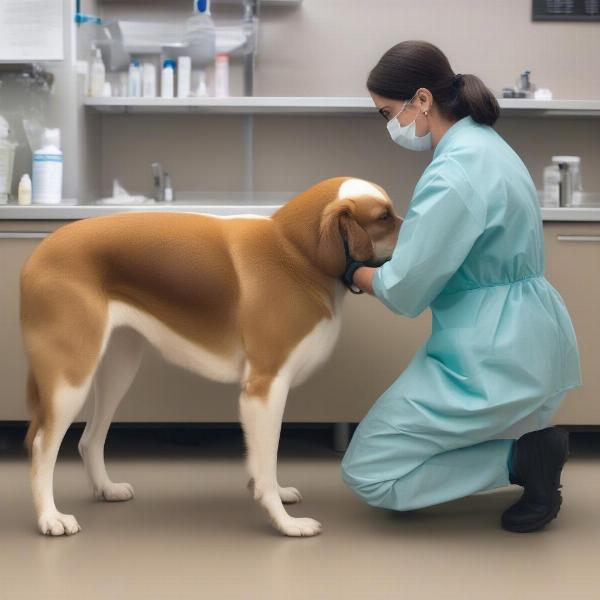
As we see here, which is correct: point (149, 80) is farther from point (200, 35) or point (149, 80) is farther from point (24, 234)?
point (24, 234)

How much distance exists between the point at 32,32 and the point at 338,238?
1.53 m

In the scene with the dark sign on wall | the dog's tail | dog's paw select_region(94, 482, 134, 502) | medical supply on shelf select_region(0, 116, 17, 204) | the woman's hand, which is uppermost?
the dark sign on wall

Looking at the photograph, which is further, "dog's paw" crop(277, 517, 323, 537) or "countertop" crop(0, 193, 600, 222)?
"countertop" crop(0, 193, 600, 222)

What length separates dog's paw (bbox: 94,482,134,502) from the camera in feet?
8.57

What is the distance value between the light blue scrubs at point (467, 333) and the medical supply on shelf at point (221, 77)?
131 cm

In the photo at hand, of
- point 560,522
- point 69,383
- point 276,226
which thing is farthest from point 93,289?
point 560,522

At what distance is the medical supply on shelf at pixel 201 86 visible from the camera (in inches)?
136

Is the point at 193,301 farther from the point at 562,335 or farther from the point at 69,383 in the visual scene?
the point at 562,335

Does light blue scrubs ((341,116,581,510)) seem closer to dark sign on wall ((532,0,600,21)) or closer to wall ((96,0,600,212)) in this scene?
wall ((96,0,600,212))

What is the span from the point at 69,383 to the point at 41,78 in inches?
56.9

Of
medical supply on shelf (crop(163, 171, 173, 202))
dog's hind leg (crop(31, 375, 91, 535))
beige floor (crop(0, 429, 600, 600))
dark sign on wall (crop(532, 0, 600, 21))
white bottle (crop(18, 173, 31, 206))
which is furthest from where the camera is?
dark sign on wall (crop(532, 0, 600, 21))

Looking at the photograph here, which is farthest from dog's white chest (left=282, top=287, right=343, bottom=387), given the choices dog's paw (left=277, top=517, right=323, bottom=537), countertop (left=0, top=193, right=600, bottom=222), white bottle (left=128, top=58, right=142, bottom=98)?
white bottle (left=128, top=58, right=142, bottom=98)

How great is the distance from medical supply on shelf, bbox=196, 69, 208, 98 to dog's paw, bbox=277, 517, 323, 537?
1703 millimetres

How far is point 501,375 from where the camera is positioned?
229 centimetres
